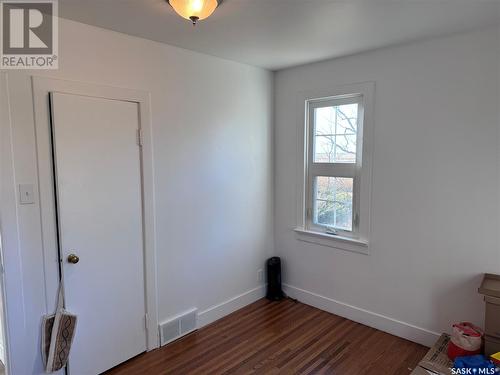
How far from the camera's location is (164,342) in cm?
274

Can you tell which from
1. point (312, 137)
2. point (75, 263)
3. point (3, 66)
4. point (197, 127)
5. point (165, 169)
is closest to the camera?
point (3, 66)

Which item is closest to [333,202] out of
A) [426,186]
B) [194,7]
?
[426,186]

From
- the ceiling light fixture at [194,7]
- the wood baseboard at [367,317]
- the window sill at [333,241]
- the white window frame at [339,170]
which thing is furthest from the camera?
the window sill at [333,241]

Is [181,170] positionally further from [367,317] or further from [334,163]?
[367,317]

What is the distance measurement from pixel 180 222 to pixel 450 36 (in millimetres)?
2515

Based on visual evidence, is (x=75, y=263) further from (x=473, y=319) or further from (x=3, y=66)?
(x=473, y=319)

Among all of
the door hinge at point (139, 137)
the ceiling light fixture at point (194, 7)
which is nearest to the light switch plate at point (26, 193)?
the door hinge at point (139, 137)

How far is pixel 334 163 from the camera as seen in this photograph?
10.5ft

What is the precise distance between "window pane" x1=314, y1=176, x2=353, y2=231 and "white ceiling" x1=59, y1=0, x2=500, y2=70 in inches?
47.1

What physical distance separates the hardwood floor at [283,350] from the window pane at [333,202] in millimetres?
919

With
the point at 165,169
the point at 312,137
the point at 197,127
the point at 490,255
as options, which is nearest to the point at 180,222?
the point at 165,169

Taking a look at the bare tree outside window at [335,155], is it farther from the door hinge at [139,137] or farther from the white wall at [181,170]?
the door hinge at [139,137]

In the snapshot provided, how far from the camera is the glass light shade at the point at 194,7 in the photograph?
1.69 m

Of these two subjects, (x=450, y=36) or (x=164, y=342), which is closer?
(x=450, y=36)
